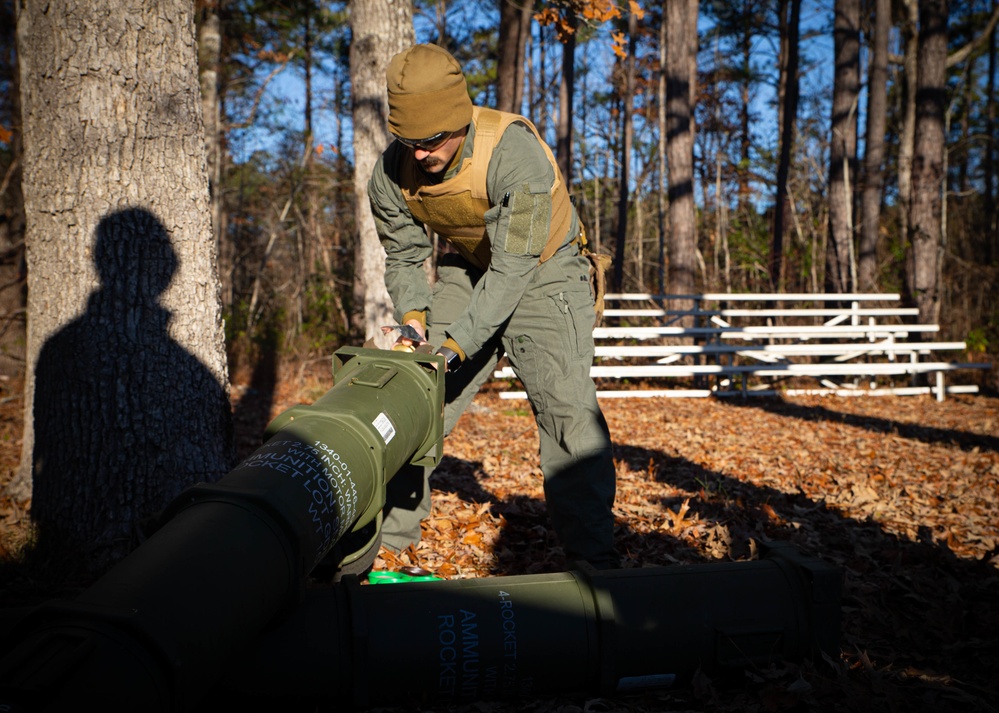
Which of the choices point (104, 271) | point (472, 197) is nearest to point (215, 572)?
point (472, 197)

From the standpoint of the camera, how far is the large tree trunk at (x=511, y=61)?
13.6m

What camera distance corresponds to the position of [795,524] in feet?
14.9

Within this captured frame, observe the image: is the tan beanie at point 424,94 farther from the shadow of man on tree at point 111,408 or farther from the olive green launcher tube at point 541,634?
the olive green launcher tube at point 541,634

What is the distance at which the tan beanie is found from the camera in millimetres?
3088

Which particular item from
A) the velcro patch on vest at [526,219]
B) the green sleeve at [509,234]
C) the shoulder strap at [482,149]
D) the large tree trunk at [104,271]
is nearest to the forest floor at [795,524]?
the large tree trunk at [104,271]

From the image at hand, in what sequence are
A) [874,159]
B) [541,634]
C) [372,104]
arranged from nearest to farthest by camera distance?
[541,634] < [372,104] < [874,159]

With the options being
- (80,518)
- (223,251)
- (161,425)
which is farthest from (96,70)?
(223,251)

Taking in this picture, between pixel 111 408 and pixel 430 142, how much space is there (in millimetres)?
1958

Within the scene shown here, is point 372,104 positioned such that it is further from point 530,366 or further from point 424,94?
point 530,366

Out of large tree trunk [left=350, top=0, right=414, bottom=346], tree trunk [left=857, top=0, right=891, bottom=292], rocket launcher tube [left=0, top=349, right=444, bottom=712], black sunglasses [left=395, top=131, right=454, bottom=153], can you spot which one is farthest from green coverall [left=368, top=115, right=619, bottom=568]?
tree trunk [left=857, top=0, right=891, bottom=292]

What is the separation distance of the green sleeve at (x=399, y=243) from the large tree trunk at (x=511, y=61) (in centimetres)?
1022

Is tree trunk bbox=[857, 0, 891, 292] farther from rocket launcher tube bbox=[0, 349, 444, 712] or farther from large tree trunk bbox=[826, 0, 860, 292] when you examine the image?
rocket launcher tube bbox=[0, 349, 444, 712]

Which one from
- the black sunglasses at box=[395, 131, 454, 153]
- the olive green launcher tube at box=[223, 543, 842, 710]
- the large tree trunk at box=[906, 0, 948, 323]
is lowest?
the olive green launcher tube at box=[223, 543, 842, 710]

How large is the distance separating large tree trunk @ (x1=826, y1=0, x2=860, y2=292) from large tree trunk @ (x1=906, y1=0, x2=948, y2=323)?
175 cm
